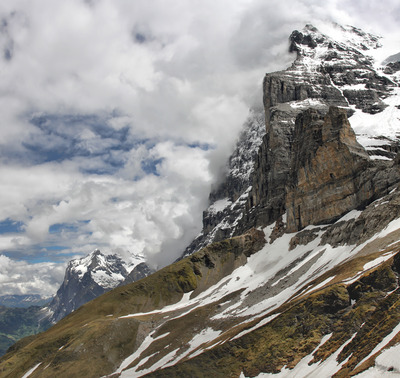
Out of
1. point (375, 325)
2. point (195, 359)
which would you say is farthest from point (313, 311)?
point (195, 359)

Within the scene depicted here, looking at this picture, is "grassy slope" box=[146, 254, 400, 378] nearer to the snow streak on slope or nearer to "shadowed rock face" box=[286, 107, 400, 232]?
the snow streak on slope

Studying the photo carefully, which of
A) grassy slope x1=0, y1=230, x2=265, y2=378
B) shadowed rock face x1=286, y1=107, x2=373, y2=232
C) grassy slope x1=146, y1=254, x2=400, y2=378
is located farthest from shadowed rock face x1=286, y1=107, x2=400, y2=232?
grassy slope x1=146, y1=254, x2=400, y2=378

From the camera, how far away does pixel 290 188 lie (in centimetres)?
15200

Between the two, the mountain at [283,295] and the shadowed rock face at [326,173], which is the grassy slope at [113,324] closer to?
the mountain at [283,295]

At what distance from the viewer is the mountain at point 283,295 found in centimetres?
4309

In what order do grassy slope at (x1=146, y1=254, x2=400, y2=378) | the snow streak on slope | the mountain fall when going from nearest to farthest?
grassy slope at (x1=146, y1=254, x2=400, y2=378) → the mountain → the snow streak on slope

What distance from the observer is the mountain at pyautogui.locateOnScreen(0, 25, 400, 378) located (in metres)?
43.1

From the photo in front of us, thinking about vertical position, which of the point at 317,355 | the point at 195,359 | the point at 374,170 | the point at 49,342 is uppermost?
the point at 49,342

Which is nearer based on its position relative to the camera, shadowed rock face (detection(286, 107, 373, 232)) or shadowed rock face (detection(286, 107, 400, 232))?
shadowed rock face (detection(286, 107, 400, 232))

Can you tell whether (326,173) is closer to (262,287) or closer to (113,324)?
(262,287)

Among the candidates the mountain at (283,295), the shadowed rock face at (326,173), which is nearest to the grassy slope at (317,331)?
the mountain at (283,295)

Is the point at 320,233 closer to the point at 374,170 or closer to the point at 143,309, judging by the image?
the point at 374,170

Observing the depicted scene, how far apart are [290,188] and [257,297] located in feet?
212

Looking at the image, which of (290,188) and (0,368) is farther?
(290,188)
